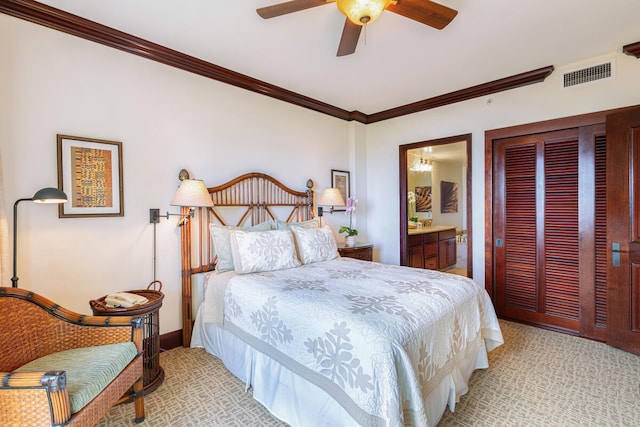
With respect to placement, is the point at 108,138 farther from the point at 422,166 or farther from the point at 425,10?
the point at 422,166

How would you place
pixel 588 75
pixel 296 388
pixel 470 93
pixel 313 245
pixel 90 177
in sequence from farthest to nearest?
pixel 470 93, pixel 313 245, pixel 588 75, pixel 90 177, pixel 296 388

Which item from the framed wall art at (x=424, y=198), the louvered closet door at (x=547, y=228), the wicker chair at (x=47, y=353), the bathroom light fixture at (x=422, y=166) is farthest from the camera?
the framed wall art at (x=424, y=198)

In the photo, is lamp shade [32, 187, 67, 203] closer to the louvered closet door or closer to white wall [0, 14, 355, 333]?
white wall [0, 14, 355, 333]

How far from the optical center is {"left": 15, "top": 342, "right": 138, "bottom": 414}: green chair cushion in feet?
4.45

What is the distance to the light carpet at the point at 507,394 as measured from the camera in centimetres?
184

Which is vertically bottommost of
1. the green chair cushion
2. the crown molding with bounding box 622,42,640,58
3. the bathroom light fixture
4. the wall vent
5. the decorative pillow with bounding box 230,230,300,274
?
the green chair cushion

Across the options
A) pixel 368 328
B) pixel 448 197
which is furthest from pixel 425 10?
pixel 448 197

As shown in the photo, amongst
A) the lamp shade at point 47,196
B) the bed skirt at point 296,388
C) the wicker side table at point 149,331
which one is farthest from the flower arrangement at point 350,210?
the lamp shade at point 47,196

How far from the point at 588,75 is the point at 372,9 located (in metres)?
2.71

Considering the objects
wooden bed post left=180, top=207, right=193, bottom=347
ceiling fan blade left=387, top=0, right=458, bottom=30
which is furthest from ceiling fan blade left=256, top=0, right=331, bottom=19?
wooden bed post left=180, top=207, right=193, bottom=347

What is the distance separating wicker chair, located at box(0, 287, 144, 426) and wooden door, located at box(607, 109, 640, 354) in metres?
3.91

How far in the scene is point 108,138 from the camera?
2465mm

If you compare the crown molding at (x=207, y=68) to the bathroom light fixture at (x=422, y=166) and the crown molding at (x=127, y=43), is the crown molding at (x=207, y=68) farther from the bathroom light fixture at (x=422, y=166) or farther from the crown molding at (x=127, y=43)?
the bathroom light fixture at (x=422, y=166)

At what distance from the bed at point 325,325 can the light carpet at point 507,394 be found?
0.11 m
